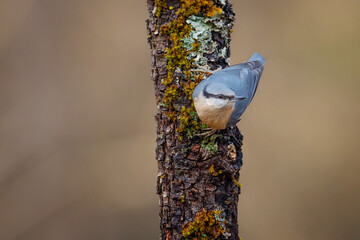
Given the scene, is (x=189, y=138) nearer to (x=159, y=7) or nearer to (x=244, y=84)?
(x=244, y=84)

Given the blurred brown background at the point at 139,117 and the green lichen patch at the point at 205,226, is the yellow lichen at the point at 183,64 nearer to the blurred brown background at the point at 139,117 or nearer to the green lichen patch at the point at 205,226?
the green lichen patch at the point at 205,226

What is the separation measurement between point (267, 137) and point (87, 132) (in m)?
1.83

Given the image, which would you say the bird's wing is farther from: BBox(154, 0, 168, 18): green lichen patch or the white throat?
BBox(154, 0, 168, 18): green lichen patch

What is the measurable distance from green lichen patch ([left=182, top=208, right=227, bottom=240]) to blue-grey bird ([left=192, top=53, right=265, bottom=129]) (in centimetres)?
44

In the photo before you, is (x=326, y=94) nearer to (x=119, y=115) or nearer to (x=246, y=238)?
(x=246, y=238)

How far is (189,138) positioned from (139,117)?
2.03 m

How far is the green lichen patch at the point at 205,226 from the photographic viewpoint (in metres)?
1.85

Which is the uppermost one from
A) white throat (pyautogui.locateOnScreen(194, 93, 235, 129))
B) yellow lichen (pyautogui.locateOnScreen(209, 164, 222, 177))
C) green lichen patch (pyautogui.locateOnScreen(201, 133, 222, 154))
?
white throat (pyautogui.locateOnScreen(194, 93, 235, 129))

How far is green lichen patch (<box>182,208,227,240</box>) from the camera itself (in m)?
1.85

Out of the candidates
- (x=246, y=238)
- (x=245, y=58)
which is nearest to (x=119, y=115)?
(x=245, y=58)

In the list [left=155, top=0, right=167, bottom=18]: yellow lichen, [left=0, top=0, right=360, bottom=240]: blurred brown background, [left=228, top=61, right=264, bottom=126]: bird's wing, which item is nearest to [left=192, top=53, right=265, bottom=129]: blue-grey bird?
[left=228, top=61, right=264, bottom=126]: bird's wing

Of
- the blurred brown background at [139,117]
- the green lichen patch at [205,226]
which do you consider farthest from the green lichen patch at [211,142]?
the blurred brown background at [139,117]

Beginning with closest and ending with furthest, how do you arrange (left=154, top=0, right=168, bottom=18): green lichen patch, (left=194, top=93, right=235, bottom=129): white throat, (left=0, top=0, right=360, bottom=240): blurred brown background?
1. (left=194, top=93, right=235, bottom=129): white throat
2. (left=154, top=0, right=168, bottom=18): green lichen patch
3. (left=0, top=0, right=360, bottom=240): blurred brown background

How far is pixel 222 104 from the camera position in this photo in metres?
1.92
